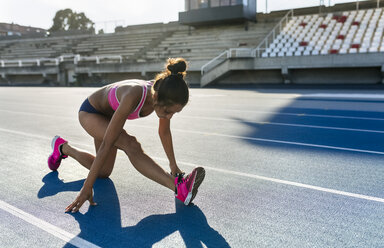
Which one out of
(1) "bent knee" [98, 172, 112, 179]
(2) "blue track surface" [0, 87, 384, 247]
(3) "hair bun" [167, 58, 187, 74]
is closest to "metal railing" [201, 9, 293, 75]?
(2) "blue track surface" [0, 87, 384, 247]

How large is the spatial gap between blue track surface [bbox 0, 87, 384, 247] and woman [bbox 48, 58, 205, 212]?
24 centimetres

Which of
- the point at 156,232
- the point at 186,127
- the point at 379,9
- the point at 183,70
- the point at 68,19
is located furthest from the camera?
the point at 68,19

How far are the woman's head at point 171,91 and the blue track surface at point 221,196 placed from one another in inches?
37.1

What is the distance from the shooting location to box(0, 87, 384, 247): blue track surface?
258 cm

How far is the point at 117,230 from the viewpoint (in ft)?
8.82

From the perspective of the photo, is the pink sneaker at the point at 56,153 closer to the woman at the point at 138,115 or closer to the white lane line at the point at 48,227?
the woman at the point at 138,115

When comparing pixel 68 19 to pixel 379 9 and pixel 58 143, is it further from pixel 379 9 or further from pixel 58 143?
pixel 58 143

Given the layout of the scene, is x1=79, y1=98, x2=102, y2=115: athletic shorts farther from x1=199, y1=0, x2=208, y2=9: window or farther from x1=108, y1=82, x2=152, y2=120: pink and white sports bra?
x1=199, y1=0, x2=208, y2=9: window

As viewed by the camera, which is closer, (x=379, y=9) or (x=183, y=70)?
(x=183, y=70)

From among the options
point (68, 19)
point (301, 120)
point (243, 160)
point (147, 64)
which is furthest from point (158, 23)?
point (68, 19)

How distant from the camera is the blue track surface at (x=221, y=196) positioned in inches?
102

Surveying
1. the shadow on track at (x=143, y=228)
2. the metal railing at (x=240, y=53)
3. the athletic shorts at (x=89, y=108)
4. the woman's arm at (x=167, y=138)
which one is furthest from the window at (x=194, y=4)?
the shadow on track at (x=143, y=228)

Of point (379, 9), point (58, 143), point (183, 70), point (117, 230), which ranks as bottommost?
point (117, 230)

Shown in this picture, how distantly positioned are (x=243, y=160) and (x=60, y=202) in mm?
2487
